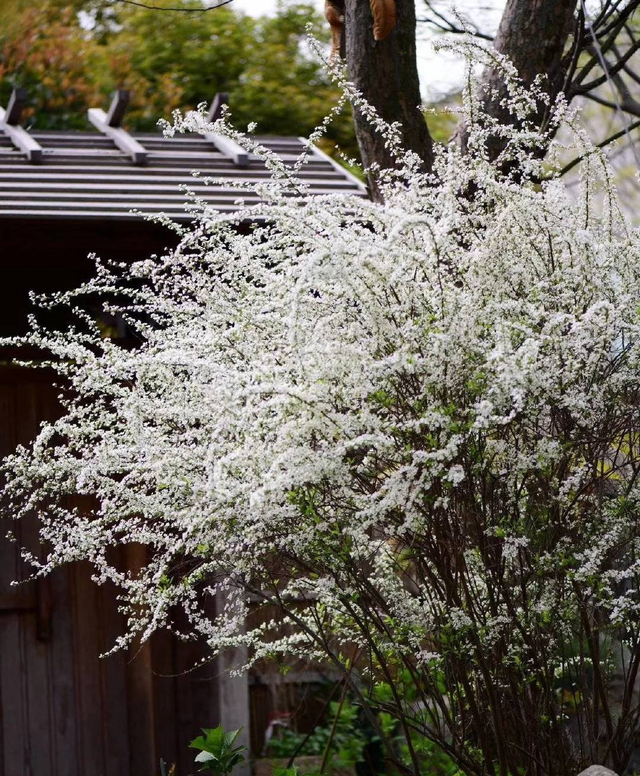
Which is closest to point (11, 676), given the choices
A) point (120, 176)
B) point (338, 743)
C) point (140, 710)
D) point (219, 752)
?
point (140, 710)

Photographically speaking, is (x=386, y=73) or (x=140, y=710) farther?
(x=140, y=710)

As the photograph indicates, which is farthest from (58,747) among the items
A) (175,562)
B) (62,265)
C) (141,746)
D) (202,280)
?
(202,280)

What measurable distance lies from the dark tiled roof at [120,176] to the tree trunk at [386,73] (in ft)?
2.20

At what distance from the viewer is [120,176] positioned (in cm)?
554

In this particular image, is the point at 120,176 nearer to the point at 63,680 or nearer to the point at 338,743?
Answer: the point at 63,680

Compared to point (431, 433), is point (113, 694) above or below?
below

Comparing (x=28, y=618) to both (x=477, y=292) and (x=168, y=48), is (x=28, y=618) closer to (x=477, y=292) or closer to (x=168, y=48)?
(x=477, y=292)

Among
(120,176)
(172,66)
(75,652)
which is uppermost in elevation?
(172,66)

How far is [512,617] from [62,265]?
113 inches

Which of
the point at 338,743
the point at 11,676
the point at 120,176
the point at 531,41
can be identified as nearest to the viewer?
the point at 531,41

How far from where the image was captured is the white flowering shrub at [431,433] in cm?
304

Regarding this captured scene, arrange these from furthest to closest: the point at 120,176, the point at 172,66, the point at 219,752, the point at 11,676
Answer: the point at 172,66 < the point at 120,176 < the point at 11,676 < the point at 219,752

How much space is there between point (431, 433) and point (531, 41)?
2.24m

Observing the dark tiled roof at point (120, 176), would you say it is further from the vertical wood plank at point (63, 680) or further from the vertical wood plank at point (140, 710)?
the vertical wood plank at point (63, 680)
